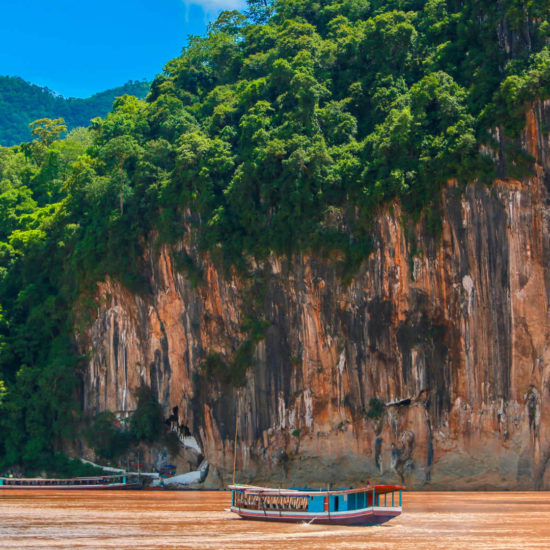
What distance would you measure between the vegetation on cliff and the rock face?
90 centimetres

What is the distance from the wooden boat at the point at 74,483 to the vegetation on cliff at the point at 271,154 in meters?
3.76

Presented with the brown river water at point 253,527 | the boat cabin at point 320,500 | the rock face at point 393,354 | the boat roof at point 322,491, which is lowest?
the brown river water at point 253,527

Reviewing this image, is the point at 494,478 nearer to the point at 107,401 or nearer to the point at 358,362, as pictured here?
the point at 358,362

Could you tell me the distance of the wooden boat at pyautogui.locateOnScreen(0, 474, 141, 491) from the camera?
37.7 meters

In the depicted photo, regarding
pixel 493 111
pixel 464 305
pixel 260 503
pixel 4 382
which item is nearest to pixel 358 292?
pixel 464 305

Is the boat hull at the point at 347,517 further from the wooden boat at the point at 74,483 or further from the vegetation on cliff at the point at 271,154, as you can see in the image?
the wooden boat at the point at 74,483

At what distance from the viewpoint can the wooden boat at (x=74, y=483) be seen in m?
37.7

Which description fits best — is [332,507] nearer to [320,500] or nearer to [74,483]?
[320,500]

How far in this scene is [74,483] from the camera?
126 ft

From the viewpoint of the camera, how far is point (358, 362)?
3534 centimetres

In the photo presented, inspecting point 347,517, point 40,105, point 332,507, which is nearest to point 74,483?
point 332,507

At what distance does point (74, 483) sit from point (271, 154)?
15.6 metres

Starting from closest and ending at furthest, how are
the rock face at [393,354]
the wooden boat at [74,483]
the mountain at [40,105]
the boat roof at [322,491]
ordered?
the boat roof at [322,491], the rock face at [393,354], the wooden boat at [74,483], the mountain at [40,105]

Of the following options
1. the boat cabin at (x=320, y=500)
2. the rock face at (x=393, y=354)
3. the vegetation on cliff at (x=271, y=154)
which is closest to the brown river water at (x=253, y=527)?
the boat cabin at (x=320, y=500)
